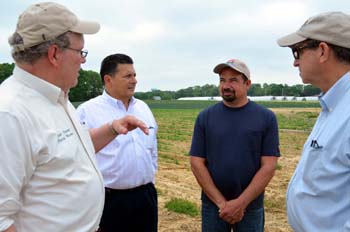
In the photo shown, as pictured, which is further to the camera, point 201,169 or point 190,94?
point 190,94

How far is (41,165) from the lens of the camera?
1.97m

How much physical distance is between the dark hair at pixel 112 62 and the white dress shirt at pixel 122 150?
240mm

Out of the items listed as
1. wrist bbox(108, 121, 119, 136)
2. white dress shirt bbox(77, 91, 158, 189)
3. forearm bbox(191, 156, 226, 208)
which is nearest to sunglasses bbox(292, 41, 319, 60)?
wrist bbox(108, 121, 119, 136)

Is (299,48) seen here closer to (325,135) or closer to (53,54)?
(325,135)

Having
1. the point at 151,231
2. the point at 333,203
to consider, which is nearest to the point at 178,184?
the point at 151,231

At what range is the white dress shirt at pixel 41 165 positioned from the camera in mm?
1849

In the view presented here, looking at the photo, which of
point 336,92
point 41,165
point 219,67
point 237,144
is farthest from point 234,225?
point 41,165

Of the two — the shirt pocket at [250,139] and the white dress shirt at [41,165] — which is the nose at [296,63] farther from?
the white dress shirt at [41,165]

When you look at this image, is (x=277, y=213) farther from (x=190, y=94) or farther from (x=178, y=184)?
(x=190, y=94)

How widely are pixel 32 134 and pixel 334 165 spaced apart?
5.31 ft

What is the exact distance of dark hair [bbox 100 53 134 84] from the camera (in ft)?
13.2

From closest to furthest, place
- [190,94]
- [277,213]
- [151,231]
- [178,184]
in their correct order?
[151,231], [277,213], [178,184], [190,94]

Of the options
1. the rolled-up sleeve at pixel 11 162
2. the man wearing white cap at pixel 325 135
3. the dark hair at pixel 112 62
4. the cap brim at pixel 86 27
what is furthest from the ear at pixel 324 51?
the dark hair at pixel 112 62

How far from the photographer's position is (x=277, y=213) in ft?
22.1
